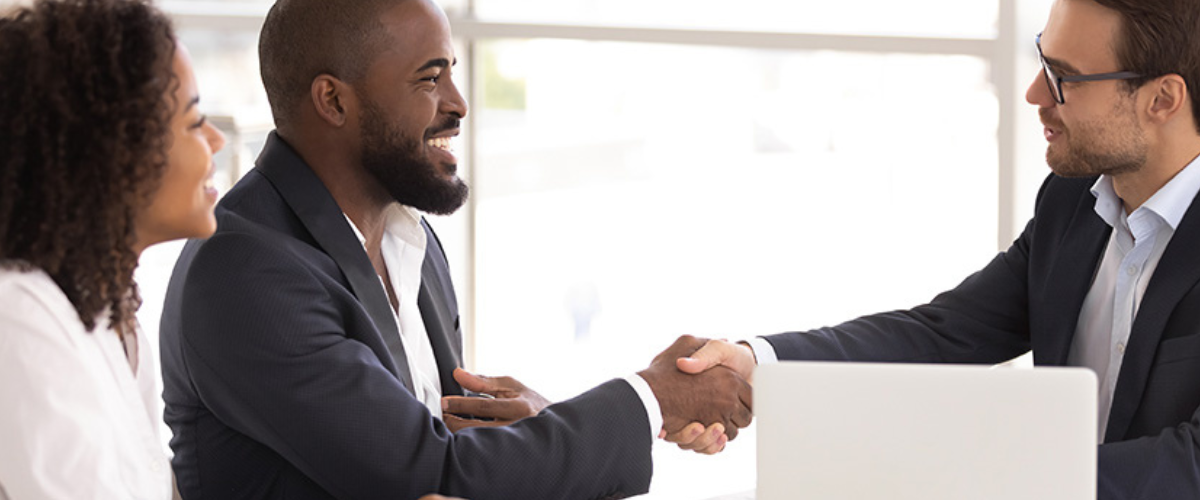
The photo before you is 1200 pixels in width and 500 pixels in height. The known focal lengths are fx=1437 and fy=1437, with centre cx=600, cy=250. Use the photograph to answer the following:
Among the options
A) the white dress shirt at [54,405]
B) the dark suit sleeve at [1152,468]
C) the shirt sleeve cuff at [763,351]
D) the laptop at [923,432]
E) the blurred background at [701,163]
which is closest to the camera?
the laptop at [923,432]

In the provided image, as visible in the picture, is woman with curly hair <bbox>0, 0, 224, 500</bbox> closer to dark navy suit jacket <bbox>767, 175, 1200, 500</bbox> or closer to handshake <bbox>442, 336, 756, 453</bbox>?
handshake <bbox>442, 336, 756, 453</bbox>

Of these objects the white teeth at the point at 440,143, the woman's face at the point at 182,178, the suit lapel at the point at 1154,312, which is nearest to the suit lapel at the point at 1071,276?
the suit lapel at the point at 1154,312

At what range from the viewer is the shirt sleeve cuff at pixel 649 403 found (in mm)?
2270

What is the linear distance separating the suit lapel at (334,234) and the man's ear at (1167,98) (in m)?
A: 1.30

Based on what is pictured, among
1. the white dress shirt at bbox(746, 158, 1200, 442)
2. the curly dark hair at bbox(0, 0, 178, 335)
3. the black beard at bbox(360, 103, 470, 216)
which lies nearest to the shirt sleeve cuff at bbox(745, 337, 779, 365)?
the white dress shirt at bbox(746, 158, 1200, 442)

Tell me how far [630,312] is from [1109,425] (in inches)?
91.1

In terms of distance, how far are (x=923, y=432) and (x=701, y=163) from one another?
2.73 meters

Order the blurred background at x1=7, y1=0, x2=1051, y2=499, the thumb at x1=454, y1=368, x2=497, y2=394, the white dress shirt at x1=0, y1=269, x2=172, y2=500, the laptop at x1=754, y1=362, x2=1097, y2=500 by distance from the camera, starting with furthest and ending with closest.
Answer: the blurred background at x1=7, y1=0, x2=1051, y2=499 → the thumb at x1=454, y1=368, x2=497, y2=394 → the white dress shirt at x1=0, y1=269, x2=172, y2=500 → the laptop at x1=754, y1=362, x2=1097, y2=500

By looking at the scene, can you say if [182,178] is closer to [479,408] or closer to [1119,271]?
[479,408]

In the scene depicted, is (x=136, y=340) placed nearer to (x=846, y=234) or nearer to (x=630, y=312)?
(x=846, y=234)

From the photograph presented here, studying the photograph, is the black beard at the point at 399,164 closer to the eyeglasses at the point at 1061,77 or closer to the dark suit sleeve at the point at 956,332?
the dark suit sleeve at the point at 956,332

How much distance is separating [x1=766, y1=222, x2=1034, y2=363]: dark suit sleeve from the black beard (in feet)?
2.47

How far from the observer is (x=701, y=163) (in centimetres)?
419

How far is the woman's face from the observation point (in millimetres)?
1778
